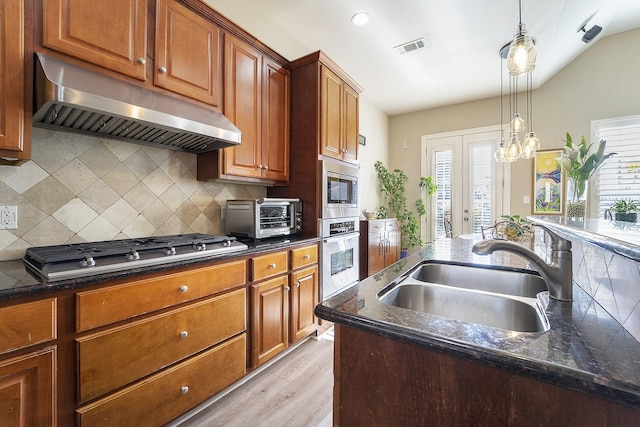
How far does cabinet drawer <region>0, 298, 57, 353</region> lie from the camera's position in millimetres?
957

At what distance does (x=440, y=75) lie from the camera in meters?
3.84

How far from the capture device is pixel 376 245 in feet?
12.5

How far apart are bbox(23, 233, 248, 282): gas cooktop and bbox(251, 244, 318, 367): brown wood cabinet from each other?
339 mm

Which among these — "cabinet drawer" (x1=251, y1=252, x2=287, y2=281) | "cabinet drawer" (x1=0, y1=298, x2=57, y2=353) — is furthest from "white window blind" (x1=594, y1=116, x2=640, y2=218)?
"cabinet drawer" (x1=0, y1=298, x2=57, y2=353)

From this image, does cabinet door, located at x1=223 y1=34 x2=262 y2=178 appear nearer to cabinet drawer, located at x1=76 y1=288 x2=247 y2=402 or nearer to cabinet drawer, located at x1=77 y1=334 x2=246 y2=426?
cabinet drawer, located at x1=76 y1=288 x2=247 y2=402

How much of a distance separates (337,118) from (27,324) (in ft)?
8.42

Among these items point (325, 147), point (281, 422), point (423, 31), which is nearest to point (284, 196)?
point (325, 147)

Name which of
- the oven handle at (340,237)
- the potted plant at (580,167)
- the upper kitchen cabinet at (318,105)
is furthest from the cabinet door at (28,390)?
the potted plant at (580,167)

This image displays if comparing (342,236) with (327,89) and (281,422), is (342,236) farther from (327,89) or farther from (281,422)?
(281,422)

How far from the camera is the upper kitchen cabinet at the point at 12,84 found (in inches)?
45.9

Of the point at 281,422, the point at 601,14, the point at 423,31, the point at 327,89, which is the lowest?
the point at 281,422

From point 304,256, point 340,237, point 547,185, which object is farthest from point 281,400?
point 547,185

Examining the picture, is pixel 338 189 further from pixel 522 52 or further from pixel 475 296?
pixel 475 296

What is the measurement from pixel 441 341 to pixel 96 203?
1.95 metres
